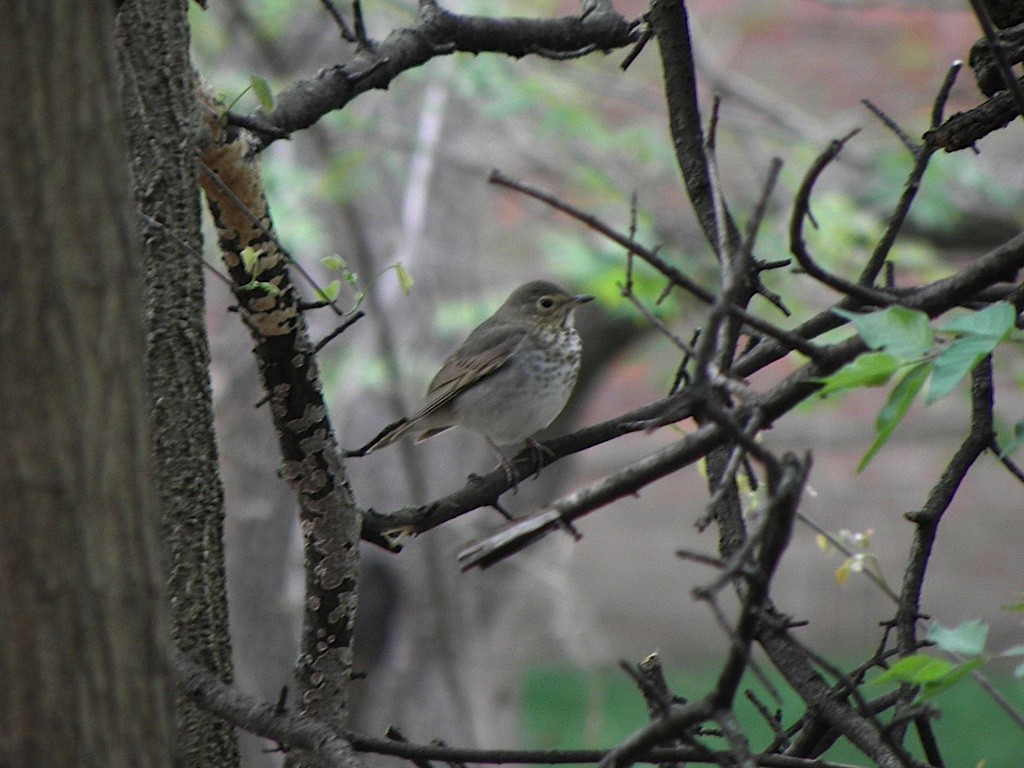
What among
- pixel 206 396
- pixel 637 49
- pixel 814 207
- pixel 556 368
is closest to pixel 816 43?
pixel 814 207

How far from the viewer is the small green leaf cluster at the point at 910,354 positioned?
117cm

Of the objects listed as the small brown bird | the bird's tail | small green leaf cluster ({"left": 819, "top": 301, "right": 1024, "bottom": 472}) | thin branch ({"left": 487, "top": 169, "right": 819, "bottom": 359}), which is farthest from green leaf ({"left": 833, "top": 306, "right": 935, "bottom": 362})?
the small brown bird

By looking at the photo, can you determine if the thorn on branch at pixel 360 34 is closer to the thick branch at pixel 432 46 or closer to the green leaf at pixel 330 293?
the thick branch at pixel 432 46

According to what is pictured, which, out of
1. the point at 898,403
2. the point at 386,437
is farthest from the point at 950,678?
the point at 386,437

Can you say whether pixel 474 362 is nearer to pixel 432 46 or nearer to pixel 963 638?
pixel 432 46

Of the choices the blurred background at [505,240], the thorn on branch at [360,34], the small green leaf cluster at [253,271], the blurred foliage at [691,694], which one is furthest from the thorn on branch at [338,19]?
the blurred foliage at [691,694]

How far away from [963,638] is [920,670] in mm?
75

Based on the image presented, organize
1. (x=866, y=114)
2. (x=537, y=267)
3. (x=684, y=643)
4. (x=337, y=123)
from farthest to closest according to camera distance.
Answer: (x=684, y=643) → (x=537, y=267) → (x=866, y=114) → (x=337, y=123)

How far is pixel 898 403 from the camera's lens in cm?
120

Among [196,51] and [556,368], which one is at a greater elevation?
[196,51]

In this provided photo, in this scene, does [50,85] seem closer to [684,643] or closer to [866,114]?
[866,114]

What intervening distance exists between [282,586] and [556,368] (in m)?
4.27

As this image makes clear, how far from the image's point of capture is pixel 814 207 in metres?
5.86

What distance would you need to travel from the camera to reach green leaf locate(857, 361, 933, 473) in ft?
3.90
